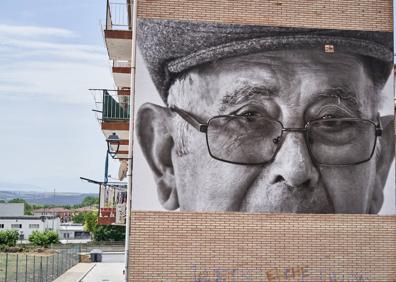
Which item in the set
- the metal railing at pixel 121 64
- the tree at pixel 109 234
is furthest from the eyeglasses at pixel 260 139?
the tree at pixel 109 234

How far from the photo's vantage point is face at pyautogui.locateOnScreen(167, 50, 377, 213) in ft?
47.2

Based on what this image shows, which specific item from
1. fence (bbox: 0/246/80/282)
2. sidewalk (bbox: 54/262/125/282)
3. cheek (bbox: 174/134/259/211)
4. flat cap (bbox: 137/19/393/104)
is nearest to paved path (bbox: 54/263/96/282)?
sidewalk (bbox: 54/262/125/282)

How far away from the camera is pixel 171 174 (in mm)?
14531

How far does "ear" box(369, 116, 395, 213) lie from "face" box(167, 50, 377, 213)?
359 millimetres

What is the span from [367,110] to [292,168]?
2681 millimetres

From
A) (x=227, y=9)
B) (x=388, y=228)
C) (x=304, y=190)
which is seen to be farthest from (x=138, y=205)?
(x=388, y=228)

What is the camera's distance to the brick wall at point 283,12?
14930 mm

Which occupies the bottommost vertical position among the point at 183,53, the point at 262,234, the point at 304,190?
the point at 262,234

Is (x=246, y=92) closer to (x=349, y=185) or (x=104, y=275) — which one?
(x=349, y=185)

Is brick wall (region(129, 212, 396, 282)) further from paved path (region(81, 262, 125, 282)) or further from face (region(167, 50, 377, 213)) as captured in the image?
paved path (region(81, 262, 125, 282))

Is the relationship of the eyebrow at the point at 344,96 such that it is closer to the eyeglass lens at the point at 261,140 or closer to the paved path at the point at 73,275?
the eyeglass lens at the point at 261,140

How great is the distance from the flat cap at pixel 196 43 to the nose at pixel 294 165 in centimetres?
243

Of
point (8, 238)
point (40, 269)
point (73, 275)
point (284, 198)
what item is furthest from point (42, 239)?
point (284, 198)

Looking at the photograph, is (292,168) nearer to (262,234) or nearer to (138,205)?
(262,234)
